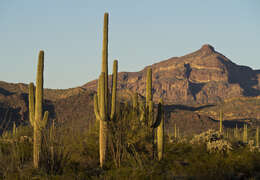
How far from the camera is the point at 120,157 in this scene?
13.4 m

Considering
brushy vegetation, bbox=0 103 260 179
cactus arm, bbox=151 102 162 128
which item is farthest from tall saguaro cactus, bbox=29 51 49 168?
cactus arm, bbox=151 102 162 128

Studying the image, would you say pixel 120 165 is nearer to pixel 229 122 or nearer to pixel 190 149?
pixel 190 149

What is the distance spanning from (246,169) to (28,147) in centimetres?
962

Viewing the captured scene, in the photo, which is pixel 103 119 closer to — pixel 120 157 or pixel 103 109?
pixel 103 109

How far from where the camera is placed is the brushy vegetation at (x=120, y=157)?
33.1 feet

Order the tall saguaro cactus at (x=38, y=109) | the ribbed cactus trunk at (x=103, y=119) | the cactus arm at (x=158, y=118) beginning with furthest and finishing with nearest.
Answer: the cactus arm at (x=158, y=118), the ribbed cactus trunk at (x=103, y=119), the tall saguaro cactus at (x=38, y=109)

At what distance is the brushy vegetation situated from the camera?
10094 mm

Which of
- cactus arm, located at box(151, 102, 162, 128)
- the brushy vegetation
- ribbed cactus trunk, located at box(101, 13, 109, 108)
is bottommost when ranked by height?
the brushy vegetation

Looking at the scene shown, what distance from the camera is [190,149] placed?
70.9 feet

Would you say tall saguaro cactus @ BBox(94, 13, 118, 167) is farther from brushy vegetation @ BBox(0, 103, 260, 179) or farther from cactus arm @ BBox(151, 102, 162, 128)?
cactus arm @ BBox(151, 102, 162, 128)

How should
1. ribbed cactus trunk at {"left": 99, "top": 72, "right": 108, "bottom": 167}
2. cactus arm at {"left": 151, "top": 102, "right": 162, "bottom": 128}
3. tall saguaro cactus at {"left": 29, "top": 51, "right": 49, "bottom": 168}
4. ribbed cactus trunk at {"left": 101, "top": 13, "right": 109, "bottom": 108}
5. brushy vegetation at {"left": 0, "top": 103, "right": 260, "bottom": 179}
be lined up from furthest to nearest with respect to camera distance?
1. cactus arm at {"left": 151, "top": 102, "right": 162, "bottom": 128}
2. ribbed cactus trunk at {"left": 101, "top": 13, "right": 109, "bottom": 108}
3. ribbed cactus trunk at {"left": 99, "top": 72, "right": 108, "bottom": 167}
4. tall saguaro cactus at {"left": 29, "top": 51, "right": 49, "bottom": 168}
5. brushy vegetation at {"left": 0, "top": 103, "right": 260, "bottom": 179}

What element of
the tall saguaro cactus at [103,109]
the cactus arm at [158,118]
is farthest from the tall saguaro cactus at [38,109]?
the cactus arm at [158,118]

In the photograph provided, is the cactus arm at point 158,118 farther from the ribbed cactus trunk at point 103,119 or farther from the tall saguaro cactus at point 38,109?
the tall saguaro cactus at point 38,109

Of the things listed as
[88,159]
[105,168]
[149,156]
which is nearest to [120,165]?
[105,168]
